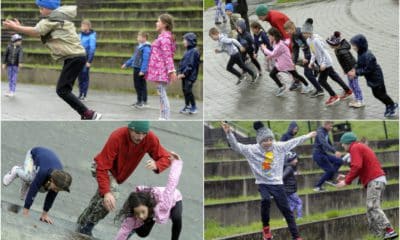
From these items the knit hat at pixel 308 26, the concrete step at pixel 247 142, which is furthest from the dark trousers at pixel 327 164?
the concrete step at pixel 247 142

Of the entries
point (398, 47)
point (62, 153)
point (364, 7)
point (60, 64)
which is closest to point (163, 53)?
point (62, 153)

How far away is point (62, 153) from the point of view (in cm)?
897

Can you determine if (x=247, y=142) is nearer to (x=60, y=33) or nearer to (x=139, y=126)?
(x=60, y=33)

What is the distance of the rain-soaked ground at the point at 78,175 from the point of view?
6.31m

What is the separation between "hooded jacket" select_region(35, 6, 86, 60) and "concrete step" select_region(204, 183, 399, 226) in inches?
100

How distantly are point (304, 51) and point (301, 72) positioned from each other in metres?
1.24

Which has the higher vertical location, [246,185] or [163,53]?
[163,53]

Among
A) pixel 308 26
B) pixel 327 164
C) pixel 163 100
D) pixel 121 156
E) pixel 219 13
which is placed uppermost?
pixel 219 13

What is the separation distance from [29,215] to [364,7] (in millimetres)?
14047

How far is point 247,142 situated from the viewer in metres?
14.3

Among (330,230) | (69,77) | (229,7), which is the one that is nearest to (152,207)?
(330,230)

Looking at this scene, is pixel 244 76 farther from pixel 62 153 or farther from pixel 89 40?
pixel 62 153

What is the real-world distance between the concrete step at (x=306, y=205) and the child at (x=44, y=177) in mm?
2340

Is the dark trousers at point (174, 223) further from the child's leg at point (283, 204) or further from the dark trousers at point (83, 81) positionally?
the dark trousers at point (83, 81)
